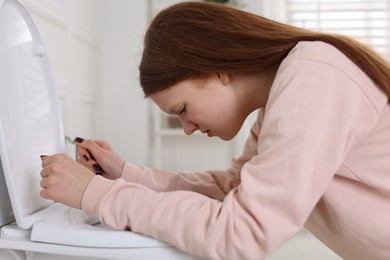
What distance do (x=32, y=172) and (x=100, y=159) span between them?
163 millimetres

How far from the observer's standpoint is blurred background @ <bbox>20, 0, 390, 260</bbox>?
196 centimetres

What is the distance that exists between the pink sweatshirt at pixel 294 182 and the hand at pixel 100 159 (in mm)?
283

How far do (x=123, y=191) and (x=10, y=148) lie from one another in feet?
0.73

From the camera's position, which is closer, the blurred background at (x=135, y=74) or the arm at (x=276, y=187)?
the arm at (x=276, y=187)

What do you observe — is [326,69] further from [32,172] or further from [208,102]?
[32,172]

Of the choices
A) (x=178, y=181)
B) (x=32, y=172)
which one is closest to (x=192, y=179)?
(x=178, y=181)

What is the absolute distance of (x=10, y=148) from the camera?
852 millimetres

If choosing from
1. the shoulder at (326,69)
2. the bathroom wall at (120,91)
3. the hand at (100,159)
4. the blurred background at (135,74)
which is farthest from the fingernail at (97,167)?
the bathroom wall at (120,91)

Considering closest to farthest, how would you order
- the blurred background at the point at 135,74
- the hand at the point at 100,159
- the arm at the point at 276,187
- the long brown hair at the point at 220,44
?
the arm at the point at 276,187 < the long brown hair at the point at 220,44 < the hand at the point at 100,159 < the blurred background at the point at 135,74

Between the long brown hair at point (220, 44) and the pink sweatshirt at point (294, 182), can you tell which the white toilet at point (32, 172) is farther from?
the long brown hair at point (220, 44)

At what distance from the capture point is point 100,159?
1.08 meters

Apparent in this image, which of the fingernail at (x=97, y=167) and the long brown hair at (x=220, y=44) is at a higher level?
the long brown hair at (x=220, y=44)

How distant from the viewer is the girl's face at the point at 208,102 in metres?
0.89

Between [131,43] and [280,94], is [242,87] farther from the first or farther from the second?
[131,43]
